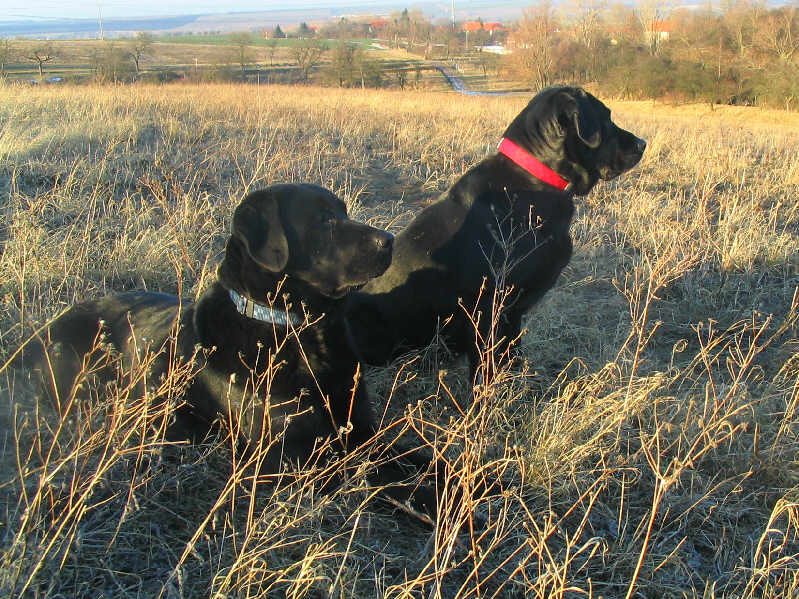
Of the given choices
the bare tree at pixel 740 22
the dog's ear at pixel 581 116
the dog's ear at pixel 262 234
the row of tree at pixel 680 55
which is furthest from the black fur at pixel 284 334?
the bare tree at pixel 740 22

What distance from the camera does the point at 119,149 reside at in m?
7.38

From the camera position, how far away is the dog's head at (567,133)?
10.6 ft

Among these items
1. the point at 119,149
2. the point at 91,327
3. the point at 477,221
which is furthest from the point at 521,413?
the point at 119,149

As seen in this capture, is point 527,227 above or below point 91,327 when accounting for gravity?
above

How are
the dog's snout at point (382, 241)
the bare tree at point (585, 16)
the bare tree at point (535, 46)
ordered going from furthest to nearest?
the bare tree at point (585, 16), the bare tree at point (535, 46), the dog's snout at point (382, 241)

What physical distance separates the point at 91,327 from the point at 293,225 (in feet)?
3.67

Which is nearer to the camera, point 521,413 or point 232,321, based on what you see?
point 232,321

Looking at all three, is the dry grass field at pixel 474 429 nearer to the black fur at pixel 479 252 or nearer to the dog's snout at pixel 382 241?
the black fur at pixel 479 252

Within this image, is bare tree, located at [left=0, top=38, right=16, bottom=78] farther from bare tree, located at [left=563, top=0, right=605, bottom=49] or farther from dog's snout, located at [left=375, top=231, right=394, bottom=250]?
bare tree, located at [left=563, top=0, right=605, bottom=49]

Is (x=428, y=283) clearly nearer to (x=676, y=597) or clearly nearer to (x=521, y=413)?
(x=521, y=413)

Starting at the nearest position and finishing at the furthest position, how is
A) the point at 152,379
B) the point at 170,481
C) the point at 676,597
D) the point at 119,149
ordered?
the point at 676,597, the point at 170,481, the point at 152,379, the point at 119,149

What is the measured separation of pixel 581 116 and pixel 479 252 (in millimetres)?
977

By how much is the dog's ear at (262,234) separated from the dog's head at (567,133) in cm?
161

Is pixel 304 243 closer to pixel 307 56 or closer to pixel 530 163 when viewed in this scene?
pixel 530 163
